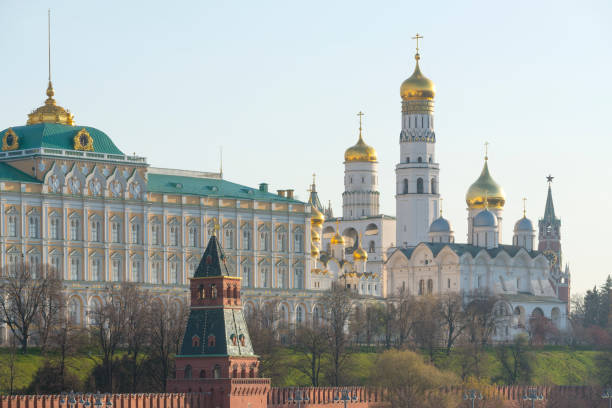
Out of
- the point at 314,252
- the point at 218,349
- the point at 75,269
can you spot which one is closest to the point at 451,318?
the point at 314,252

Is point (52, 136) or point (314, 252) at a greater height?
point (52, 136)

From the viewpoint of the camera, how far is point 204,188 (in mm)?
140750

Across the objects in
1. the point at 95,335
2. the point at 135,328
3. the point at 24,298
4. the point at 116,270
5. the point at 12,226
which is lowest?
the point at 95,335

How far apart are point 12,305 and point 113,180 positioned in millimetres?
17280

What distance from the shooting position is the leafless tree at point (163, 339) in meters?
113

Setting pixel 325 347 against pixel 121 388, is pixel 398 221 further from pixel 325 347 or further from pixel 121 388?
pixel 121 388

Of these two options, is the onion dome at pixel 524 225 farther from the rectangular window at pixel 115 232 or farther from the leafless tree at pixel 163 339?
the leafless tree at pixel 163 339

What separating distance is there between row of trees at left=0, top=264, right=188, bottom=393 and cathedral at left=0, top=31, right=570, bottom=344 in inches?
161

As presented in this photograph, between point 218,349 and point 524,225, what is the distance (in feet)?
301

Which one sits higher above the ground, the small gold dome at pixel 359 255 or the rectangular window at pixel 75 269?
the small gold dome at pixel 359 255

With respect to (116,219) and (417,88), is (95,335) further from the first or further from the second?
(417,88)

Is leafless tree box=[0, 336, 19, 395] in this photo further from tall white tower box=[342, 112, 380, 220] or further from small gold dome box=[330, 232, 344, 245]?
tall white tower box=[342, 112, 380, 220]

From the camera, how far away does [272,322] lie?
132 m

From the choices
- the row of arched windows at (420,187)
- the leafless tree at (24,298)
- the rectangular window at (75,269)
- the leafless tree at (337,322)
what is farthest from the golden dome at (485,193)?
the leafless tree at (24,298)
